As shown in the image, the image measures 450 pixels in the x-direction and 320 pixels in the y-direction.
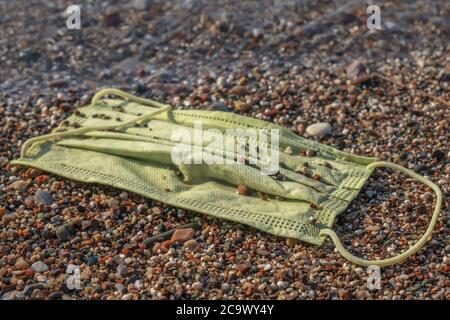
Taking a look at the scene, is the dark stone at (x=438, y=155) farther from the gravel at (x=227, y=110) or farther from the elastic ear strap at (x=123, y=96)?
the elastic ear strap at (x=123, y=96)

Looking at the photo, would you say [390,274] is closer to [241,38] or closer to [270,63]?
[270,63]

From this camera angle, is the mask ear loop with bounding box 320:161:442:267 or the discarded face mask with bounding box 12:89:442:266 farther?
the discarded face mask with bounding box 12:89:442:266

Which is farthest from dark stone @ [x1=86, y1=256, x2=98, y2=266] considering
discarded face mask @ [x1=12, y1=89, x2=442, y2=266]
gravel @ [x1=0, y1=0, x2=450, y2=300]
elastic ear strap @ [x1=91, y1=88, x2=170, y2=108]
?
elastic ear strap @ [x1=91, y1=88, x2=170, y2=108]

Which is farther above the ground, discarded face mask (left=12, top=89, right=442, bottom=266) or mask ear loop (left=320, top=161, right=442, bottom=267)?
discarded face mask (left=12, top=89, right=442, bottom=266)

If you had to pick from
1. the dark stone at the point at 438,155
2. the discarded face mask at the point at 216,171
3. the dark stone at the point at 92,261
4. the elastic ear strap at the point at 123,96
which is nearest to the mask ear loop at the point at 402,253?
the discarded face mask at the point at 216,171

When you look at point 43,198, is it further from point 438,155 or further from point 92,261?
point 438,155

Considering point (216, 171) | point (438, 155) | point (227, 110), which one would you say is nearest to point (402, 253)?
point (438, 155)

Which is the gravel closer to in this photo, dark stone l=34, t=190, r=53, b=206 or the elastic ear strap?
dark stone l=34, t=190, r=53, b=206

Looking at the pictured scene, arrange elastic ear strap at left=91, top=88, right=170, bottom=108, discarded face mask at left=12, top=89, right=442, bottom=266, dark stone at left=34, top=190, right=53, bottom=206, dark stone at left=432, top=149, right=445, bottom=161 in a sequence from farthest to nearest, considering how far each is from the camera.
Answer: elastic ear strap at left=91, top=88, right=170, bottom=108 → dark stone at left=432, top=149, right=445, bottom=161 → dark stone at left=34, top=190, right=53, bottom=206 → discarded face mask at left=12, top=89, right=442, bottom=266
